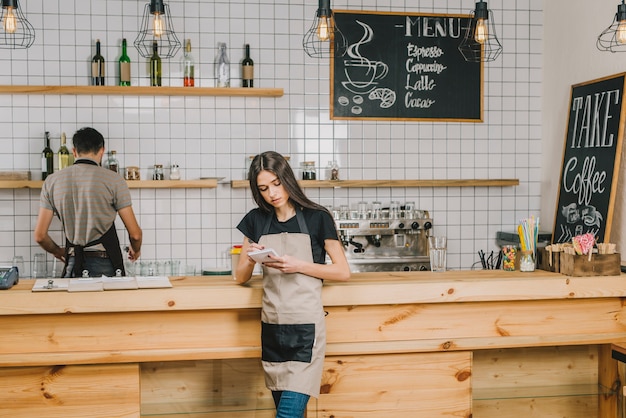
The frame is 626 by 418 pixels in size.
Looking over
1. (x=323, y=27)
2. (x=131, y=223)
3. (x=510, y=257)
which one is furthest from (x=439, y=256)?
(x=131, y=223)

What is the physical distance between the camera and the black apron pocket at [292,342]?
2799 millimetres

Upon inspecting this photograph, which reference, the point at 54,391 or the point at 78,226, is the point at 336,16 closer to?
the point at 78,226

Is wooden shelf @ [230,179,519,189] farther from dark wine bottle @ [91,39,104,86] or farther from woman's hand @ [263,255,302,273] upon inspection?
woman's hand @ [263,255,302,273]

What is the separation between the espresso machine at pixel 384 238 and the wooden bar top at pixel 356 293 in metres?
1.43

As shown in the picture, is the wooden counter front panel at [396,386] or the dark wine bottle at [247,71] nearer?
the wooden counter front panel at [396,386]

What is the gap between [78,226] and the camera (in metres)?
3.97

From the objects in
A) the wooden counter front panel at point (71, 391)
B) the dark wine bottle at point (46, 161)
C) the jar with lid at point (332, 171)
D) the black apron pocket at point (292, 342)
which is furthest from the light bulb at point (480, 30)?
the dark wine bottle at point (46, 161)

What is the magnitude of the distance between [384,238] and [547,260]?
1.61m

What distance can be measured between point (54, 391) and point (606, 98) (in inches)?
132

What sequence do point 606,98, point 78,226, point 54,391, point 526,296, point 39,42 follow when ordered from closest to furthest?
point 54,391
point 526,296
point 78,226
point 606,98
point 39,42

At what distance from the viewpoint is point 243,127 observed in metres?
5.03

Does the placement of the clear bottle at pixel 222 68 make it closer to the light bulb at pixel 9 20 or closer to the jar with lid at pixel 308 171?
the jar with lid at pixel 308 171

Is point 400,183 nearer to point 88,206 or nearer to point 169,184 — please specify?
point 169,184

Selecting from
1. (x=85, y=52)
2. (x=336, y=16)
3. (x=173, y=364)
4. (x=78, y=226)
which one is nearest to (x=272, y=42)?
(x=336, y=16)
